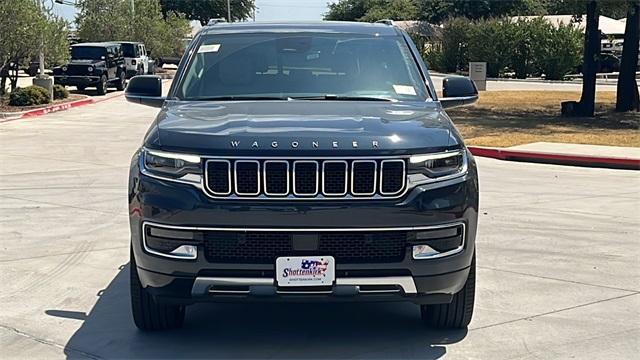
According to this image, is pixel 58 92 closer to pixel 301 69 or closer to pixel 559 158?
pixel 559 158

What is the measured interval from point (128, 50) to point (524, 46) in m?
20.7

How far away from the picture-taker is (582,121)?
21.5 meters

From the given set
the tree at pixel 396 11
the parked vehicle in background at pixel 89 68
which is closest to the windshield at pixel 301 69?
the parked vehicle in background at pixel 89 68

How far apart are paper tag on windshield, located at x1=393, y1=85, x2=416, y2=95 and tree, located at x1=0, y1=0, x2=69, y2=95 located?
20.5 m

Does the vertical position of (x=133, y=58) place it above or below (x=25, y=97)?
above

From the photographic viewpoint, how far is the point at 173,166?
461cm

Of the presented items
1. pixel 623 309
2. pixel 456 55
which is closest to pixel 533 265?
pixel 623 309

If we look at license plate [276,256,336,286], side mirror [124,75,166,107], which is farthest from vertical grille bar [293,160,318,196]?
side mirror [124,75,166,107]

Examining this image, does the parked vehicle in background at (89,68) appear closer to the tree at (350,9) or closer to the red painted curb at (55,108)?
the red painted curb at (55,108)

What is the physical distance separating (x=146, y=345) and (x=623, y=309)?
3.23 metres

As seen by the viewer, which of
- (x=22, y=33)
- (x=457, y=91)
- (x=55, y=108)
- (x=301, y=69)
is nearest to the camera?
(x=301, y=69)

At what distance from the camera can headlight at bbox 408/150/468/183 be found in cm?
459

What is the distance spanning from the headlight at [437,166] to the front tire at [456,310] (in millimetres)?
614

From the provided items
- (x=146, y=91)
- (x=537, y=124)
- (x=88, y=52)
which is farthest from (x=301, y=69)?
(x=88, y=52)
